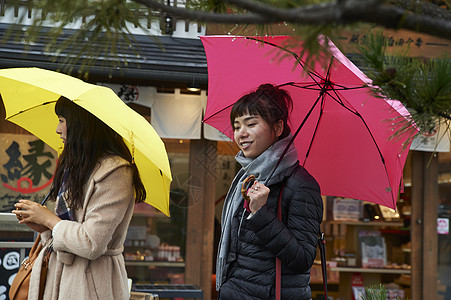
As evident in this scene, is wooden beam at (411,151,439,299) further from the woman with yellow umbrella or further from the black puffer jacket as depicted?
the woman with yellow umbrella

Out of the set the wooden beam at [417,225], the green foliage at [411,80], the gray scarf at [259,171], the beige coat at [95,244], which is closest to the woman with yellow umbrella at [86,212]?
the beige coat at [95,244]

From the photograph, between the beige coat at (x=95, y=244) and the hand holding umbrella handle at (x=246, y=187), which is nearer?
the hand holding umbrella handle at (x=246, y=187)

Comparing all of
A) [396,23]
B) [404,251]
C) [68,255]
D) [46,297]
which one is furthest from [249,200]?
[404,251]

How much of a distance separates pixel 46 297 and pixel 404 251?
23.4 feet

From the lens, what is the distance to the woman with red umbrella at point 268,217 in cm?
271

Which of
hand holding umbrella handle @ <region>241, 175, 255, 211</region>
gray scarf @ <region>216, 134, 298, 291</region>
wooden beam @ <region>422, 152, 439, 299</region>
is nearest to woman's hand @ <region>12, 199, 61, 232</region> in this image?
gray scarf @ <region>216, 134, 298, 291</region>

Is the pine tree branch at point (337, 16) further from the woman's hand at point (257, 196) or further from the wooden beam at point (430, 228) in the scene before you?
the wooden beam at point (430, 228)

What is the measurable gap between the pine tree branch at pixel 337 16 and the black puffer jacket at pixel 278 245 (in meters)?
1.55

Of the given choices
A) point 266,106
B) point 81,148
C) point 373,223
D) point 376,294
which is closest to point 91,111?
point 81,148

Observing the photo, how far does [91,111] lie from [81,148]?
0.98ft

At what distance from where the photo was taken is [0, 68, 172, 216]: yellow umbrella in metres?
3.04

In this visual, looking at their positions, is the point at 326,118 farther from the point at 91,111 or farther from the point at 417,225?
the point at 417,225

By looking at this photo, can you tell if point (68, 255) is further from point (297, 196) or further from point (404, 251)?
point (404, 251)

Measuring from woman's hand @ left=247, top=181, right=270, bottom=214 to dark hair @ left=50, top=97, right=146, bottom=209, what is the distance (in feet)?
2.75
